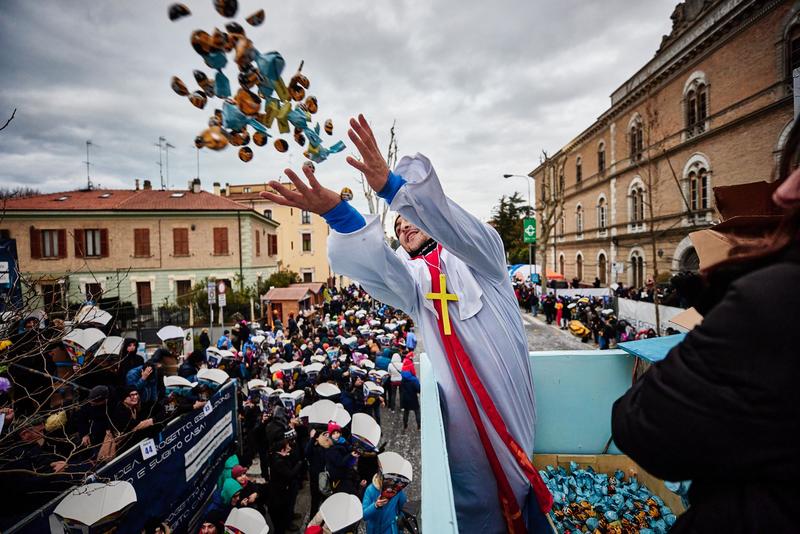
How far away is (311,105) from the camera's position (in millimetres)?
1857

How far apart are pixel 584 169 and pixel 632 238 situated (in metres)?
10.8

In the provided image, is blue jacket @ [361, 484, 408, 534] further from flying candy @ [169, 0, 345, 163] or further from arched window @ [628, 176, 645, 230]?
arched window @ [628, 176, 645, 230]

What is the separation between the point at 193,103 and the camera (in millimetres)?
1603

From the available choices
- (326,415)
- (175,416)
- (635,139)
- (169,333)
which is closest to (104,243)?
(169,333)

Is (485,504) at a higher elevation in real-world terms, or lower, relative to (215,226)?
lower

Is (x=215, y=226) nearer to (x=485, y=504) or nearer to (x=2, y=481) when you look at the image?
(x=2, y=481)

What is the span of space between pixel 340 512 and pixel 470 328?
3054 millimetres

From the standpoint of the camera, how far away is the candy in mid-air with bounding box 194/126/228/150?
1.54 metres

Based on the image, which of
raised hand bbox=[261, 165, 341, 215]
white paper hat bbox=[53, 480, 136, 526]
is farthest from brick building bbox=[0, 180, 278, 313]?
raised hand bbox=[261, 165, 341, 215]

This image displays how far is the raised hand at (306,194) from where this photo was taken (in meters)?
1.70

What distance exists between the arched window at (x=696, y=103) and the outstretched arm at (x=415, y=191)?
25208 millimetres

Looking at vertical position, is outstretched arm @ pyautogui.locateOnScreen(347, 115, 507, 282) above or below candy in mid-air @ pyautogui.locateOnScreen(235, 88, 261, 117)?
below

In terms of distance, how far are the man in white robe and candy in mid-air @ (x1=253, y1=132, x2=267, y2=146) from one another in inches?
9.4

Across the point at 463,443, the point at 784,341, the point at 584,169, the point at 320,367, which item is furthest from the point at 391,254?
the point at 584,169
